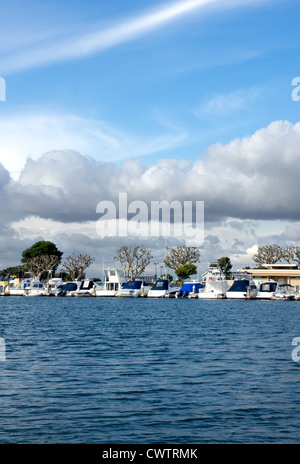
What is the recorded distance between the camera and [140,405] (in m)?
21.0

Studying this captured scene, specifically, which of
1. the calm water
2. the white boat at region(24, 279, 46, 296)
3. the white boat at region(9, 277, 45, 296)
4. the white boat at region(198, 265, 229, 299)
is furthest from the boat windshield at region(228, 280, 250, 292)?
the calm water

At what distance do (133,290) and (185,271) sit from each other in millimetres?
33288

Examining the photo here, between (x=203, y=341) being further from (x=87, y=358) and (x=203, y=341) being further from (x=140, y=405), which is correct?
(x=140, y=405)

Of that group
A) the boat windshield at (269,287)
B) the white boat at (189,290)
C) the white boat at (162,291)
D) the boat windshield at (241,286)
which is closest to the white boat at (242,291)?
the boat windshield at (241,286)

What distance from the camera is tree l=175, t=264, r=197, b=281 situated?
184 m

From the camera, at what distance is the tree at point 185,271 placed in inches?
7239

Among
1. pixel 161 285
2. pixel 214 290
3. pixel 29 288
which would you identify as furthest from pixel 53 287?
pixel 214 290

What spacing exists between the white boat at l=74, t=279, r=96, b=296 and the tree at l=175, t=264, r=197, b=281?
30.4 m

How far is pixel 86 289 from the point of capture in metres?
170

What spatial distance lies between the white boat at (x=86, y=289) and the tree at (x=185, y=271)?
1196 inches

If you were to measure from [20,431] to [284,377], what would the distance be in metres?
14.3

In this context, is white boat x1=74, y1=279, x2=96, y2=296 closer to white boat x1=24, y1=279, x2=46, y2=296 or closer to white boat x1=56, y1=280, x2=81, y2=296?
white boat x1=56, y1=280, x2=81, y2=296

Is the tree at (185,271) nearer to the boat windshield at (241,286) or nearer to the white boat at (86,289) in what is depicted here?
the white boat at (86,289)
